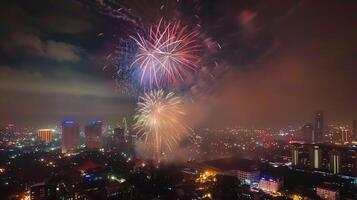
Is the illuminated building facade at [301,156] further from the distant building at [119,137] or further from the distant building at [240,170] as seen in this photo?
the distant building at [119,137]

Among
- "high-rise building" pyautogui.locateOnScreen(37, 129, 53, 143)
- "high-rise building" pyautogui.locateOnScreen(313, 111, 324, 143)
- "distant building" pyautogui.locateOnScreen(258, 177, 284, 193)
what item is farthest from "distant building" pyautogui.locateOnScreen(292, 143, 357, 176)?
"high-rise building" pyautogui.locateOnScreen(37, 129, 53, 143)

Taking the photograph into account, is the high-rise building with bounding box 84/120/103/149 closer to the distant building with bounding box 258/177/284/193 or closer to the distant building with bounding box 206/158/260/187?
the distant building with bounding box 206/158/260/187

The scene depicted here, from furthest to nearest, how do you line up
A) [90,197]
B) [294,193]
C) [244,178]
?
[244,178]
[294,193]
[90,197]

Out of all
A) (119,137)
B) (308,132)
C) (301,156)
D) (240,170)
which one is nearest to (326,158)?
(301,156)

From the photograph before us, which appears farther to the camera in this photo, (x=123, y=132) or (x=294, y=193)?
(x=123, y=132)

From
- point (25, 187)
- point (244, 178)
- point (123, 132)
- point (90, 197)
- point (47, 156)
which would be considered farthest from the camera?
point (123, 132)

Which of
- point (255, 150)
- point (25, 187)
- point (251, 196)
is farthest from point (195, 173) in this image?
point (255, 150)

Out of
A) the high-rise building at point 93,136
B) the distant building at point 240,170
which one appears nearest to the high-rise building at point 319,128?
the distant building at point 240,170

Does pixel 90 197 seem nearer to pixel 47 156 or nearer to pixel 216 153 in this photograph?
pixel 47 156
